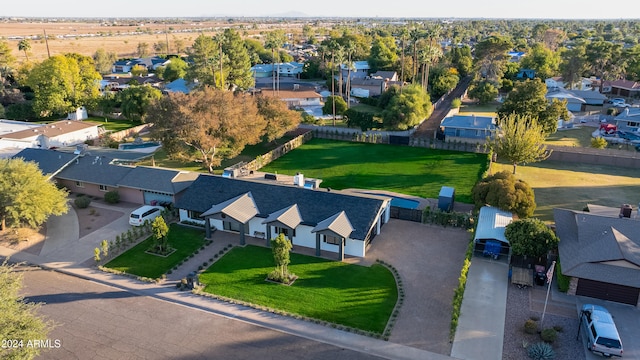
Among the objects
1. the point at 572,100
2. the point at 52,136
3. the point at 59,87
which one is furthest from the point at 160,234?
the point at 572,100

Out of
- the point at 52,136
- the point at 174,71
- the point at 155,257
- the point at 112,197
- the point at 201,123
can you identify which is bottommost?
the point at 155,257

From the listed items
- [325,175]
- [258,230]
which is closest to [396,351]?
[258,230]

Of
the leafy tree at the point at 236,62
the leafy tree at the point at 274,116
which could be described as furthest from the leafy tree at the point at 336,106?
the leafy tree at the point at 274,116

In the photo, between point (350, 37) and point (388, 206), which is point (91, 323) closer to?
point (388, 206)

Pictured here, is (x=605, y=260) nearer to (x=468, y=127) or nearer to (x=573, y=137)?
(x=468, y=127)

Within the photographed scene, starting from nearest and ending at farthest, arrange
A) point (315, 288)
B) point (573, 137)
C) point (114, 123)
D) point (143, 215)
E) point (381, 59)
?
point (315, 288)
point (143, 215)
point (573, 137)
point (114, 123)
point (381, 59)

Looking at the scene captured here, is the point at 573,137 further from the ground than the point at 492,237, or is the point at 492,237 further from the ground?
the point at 492,237

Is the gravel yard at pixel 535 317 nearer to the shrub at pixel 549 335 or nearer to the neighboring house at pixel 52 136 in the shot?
the shrub at pixel 549 335

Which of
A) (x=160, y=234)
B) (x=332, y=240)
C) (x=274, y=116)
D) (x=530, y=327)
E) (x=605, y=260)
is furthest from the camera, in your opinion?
(x=274, y=116)
